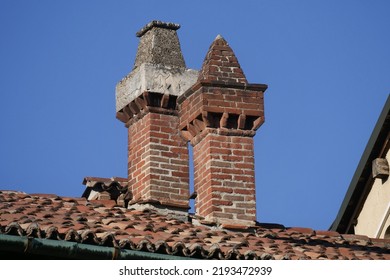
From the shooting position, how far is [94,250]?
15195mm

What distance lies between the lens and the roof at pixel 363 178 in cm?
2272

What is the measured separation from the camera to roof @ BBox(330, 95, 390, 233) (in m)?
22.7

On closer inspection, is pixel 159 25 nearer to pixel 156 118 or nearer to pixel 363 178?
pixel 156 118

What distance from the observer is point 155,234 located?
54.3 feet

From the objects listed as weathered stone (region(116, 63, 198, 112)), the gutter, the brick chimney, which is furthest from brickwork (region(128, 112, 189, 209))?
the gutter

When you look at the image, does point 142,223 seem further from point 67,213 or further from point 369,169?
point 369,169

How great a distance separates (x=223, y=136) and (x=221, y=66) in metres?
0.94

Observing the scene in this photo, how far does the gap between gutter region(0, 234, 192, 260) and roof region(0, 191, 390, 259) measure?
0.03 meters

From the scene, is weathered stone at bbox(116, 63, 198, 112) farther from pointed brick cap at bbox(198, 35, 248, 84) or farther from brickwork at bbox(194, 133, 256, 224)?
brickwork at bbox(194, 133, 256, 224)

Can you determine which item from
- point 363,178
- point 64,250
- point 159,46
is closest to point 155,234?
point 64,250

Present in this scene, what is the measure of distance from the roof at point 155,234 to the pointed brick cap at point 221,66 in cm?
182
